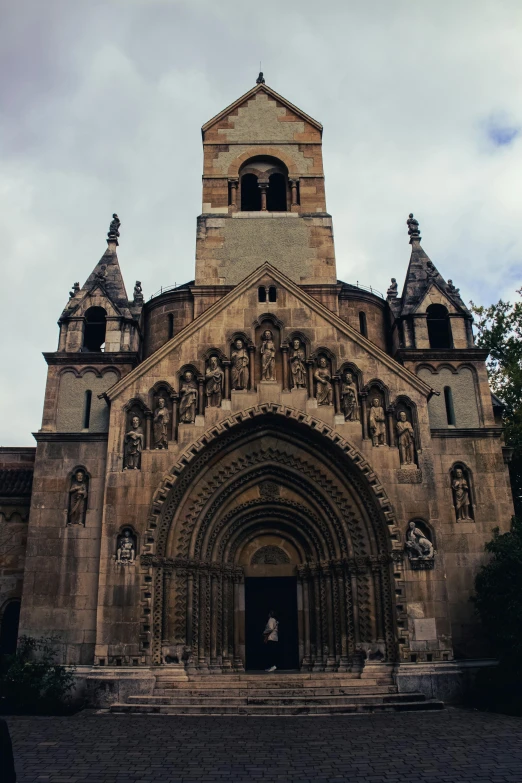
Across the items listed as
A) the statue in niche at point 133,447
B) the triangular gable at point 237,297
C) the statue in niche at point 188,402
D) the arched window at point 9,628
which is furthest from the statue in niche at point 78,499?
the arched window at point 9,628

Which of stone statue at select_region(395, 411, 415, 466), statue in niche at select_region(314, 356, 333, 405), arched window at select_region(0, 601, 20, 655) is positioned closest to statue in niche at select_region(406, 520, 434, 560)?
stone statue at select_region(395, 411, 415, 466)

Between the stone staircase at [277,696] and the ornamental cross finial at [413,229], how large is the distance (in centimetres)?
1668

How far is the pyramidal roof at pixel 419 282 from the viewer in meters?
24.1

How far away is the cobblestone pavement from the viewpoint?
1023 cm

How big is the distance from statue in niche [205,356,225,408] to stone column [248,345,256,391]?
894mm

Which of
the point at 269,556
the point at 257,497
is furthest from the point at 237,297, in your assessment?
the point at 269,556

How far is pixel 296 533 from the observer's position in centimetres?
2136

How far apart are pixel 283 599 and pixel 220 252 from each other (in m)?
13.7

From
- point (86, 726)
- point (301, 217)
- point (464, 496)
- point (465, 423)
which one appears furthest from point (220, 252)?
point (86, 726)

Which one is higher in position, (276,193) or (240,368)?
(276,193)

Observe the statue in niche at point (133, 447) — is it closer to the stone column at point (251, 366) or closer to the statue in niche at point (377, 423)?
the stone column at point (251, 366)

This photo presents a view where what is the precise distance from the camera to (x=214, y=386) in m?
20.8

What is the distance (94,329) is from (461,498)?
47.2ft

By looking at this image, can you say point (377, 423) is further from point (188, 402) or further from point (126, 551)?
point (126, 551)
